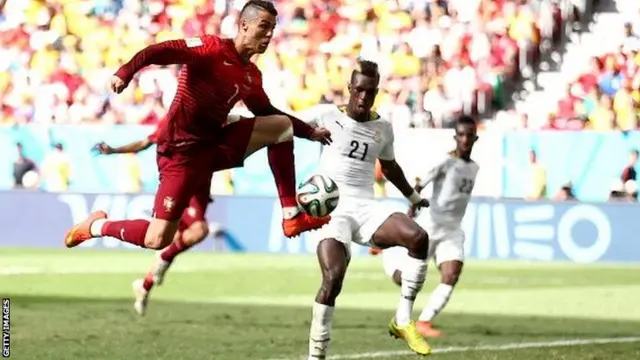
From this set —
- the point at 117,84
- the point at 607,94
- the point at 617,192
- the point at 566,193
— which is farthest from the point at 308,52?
the point at 117,84

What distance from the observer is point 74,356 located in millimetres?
11953

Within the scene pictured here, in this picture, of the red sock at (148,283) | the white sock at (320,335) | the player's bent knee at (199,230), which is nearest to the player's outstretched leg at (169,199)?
the white sock at (320,335)

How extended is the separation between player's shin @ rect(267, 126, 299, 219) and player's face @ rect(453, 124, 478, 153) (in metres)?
3.53

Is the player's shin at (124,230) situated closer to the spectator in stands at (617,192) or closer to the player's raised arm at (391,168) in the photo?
the player's raised arm at (391,168)

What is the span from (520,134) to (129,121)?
7.79 metres

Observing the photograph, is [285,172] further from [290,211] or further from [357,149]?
[357,149]

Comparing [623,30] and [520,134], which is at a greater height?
[623,30]

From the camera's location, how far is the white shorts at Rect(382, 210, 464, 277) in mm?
14594

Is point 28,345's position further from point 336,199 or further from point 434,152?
point 434,152

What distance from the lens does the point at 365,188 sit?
Result: 1227 cm

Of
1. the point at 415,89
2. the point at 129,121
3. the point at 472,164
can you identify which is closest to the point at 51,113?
the point at 129,121

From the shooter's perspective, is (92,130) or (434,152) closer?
(434,152)

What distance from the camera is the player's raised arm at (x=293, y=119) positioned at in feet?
35.4

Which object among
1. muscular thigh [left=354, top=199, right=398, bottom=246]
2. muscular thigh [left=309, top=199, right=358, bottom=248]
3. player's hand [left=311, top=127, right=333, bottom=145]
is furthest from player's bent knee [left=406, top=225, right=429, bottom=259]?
player's hand [left=311, top=127, right=333, bottom=145]
